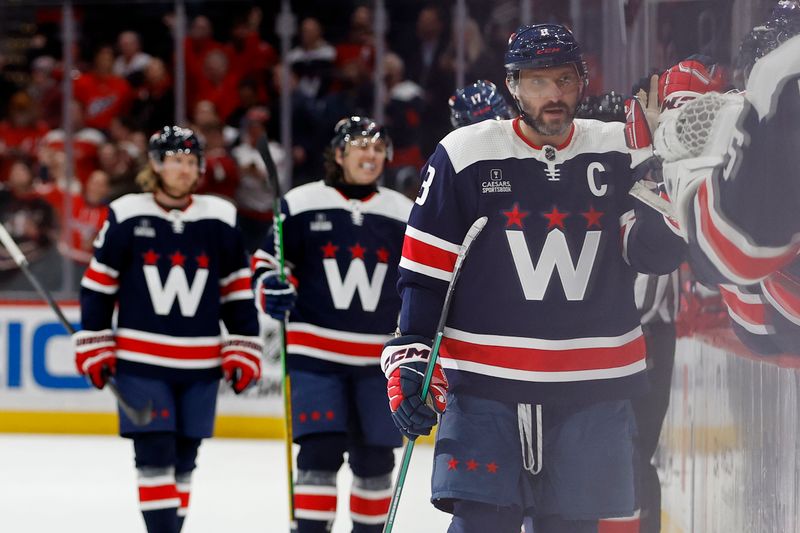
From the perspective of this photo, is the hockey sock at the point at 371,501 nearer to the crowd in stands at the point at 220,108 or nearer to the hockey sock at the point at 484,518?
the hockey sock at the point at 484,518

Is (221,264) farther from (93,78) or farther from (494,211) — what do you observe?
(93,78)

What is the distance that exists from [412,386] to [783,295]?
23.5 inches

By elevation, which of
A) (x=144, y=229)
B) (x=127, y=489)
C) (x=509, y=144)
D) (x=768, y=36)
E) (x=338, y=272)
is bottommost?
(x=127, y=489)

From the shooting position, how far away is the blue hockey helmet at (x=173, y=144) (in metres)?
3.51

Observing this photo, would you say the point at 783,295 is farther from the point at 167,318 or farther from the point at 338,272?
the point at 167,318

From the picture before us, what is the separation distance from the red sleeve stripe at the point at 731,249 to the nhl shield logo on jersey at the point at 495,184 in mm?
472

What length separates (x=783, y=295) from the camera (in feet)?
5.62

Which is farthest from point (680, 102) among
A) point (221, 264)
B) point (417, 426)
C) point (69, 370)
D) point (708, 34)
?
point (69, 370)

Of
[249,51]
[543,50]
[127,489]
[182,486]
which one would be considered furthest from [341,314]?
[249,51]

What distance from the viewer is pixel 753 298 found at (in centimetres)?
183

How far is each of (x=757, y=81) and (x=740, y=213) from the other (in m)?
0.18

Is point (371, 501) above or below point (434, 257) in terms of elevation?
below

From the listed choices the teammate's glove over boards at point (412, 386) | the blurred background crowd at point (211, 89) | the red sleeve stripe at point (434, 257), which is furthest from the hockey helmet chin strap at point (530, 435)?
the blurred background crowd at point (211, 89)

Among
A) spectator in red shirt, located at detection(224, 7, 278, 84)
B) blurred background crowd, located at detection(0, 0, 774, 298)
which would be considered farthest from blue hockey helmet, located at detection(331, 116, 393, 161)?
spectator in red shirt, located at detection(224, 7, 278, 84)
